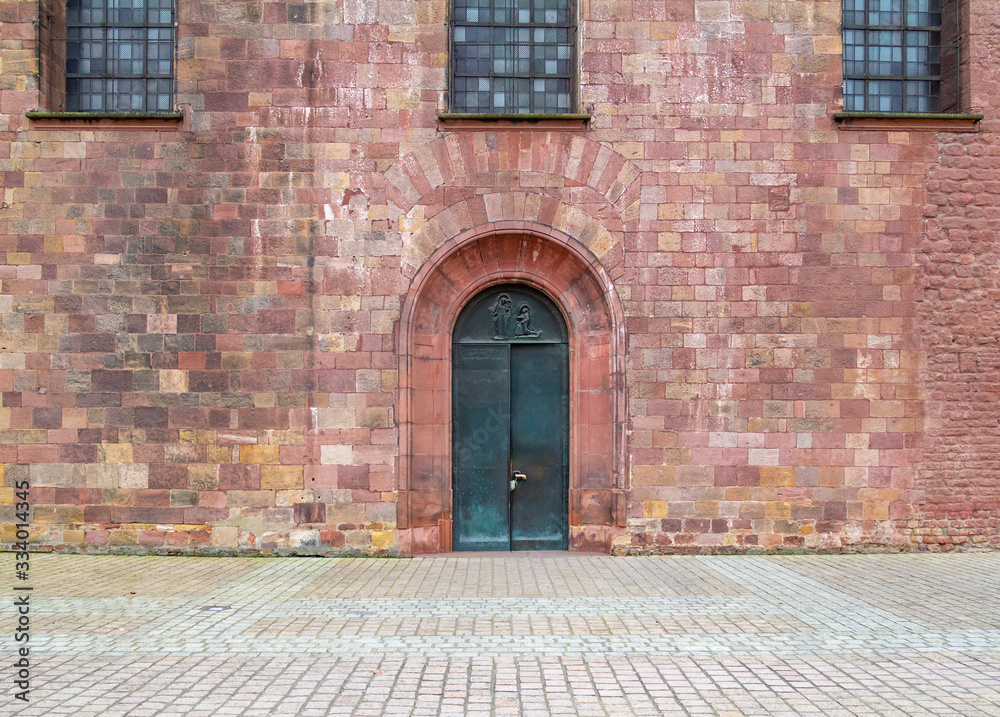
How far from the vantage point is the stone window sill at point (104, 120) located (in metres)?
9.72

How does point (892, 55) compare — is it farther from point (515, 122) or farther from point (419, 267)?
point (419, 267)

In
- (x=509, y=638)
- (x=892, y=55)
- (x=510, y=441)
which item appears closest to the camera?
(x=509, y=638)

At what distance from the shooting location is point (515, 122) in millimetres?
9859

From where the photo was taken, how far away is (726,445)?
382 inches

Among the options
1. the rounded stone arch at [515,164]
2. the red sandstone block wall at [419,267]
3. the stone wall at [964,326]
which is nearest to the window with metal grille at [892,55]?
the stone wall at [964,326]

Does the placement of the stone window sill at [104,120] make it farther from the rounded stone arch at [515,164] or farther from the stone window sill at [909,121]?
the stone window sill at [909,121]

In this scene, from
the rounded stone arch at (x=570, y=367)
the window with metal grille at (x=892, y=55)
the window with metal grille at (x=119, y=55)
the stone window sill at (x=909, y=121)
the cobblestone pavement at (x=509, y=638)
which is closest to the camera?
the cobblestone pavement at (x=509, y=638)

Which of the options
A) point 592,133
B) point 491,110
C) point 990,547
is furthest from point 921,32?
point 990,547

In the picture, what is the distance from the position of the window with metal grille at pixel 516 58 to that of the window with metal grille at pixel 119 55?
424 centimetres

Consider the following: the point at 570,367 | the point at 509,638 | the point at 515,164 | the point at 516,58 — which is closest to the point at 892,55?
the point at 516,58

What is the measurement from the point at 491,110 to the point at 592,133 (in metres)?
1.55

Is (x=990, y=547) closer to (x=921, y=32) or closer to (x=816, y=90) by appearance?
(x=816, y=90)

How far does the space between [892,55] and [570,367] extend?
21.9 ft

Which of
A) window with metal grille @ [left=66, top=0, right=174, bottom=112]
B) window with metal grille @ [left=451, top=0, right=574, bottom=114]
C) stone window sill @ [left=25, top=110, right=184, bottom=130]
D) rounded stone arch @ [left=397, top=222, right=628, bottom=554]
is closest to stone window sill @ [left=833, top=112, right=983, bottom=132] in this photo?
window with metal grille @ [left=451, top=0, right=574, bottom=114]
